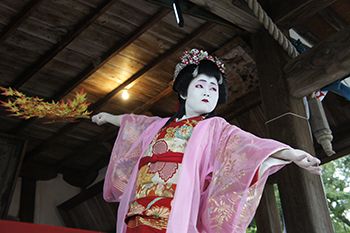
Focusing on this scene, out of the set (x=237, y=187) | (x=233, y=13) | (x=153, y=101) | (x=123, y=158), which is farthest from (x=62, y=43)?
(x=237, y=187)

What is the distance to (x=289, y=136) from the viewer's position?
108 inches

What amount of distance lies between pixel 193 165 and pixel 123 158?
59cm

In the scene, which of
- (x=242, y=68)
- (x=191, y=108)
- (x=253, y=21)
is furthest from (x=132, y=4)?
(x=191, y=108)

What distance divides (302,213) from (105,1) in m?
2.49

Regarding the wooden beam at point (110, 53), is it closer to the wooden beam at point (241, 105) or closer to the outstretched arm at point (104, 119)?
the outstretched arm at point (104, 119)

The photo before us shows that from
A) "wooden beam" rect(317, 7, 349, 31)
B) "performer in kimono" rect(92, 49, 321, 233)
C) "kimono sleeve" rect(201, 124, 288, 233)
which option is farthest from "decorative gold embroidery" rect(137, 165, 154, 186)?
"wooden beam" rect(317, 7, 349, 31)

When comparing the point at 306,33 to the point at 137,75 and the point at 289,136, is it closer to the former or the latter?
the point at 289,136

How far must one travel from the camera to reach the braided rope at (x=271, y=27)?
112 inches

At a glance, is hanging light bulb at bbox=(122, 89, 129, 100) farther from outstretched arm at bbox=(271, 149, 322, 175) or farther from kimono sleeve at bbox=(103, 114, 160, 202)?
outstretched arm at bbox=(271, 149, 322, 175)

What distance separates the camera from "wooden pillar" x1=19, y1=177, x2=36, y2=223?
6.15 meters

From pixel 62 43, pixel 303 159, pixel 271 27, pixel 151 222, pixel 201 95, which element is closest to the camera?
pixel 303 159

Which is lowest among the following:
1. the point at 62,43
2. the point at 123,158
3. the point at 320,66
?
the point at 123,158

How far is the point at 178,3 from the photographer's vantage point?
2887 mm

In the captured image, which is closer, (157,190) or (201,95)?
(157,190)
